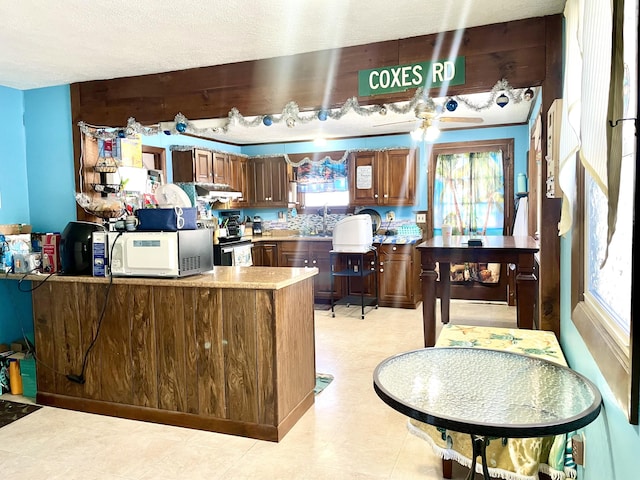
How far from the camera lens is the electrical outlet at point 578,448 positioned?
1.89m

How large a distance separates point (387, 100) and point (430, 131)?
138 centimetres

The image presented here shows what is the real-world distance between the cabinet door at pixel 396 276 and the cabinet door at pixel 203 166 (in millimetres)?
2463

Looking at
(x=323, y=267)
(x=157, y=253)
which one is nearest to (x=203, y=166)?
(x=323, y=267)

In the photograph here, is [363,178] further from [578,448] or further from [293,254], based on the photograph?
[578,448]

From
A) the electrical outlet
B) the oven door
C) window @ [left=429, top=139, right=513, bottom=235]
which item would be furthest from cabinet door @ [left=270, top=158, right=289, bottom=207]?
Result: the electrical outlet

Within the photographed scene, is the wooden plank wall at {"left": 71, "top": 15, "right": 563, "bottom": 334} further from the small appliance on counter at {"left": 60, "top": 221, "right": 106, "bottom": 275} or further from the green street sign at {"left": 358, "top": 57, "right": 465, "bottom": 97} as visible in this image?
the small appliance on counter at {"left": 60, "top": 221, "right": 106, "bottom": 275}

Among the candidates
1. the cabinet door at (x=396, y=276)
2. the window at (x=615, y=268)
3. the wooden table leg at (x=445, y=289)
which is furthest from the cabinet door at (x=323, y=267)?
the window at (x=615, y=268)

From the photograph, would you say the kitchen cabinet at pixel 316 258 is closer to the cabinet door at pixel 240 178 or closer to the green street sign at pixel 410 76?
the cabinet door at pixel 240 178

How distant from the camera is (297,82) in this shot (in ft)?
10.9

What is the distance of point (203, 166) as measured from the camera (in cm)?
611

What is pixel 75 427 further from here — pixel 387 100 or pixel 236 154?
pixel 236 154

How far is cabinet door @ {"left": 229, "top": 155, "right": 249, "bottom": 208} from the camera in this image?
6816 mm

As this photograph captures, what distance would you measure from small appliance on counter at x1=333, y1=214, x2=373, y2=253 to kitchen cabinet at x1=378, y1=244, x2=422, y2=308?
37 centimetres

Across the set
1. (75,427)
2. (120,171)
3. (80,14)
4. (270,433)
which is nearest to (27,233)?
(120,171)
